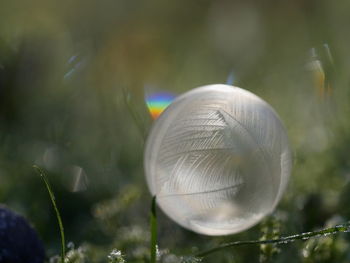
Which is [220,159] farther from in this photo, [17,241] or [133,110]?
[133,110]

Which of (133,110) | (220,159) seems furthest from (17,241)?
(133,110)

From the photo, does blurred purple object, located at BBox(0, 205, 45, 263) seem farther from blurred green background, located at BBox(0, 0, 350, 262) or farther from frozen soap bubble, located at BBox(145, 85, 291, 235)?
frozen soap bubble, located at BBox(145, 85, 291, 235)

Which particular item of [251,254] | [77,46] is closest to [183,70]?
[77,46]

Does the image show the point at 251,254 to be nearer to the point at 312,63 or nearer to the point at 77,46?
the point at 312,63

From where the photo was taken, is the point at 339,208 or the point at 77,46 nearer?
the point at 339,208

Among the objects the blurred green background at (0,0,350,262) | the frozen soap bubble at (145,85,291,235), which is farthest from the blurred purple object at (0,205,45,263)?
the frozen soap bubble at (145,85,291,235)

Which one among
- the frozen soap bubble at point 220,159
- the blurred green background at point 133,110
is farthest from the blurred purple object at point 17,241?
the frozen soap bubble at point 220,159

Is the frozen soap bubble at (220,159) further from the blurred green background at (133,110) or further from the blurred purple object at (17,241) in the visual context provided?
the blurred purple object at (17,241)
